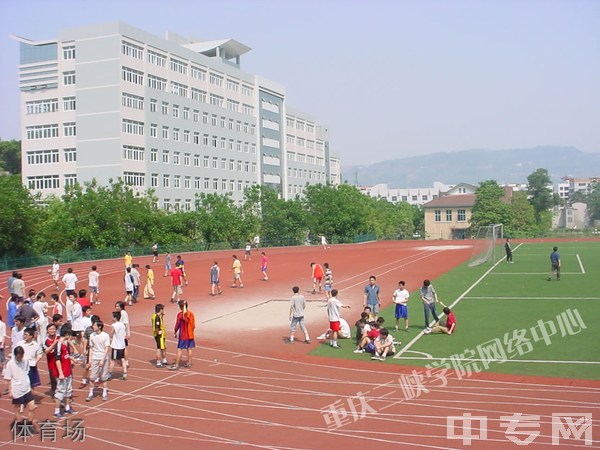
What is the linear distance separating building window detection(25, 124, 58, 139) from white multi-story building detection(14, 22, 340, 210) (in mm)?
95

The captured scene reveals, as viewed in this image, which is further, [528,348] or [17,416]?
[528,348]

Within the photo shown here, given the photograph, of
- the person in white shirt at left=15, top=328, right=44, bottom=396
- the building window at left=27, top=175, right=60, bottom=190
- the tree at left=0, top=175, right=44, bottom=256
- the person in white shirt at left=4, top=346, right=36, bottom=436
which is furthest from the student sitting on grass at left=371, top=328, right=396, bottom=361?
the building window at left=27, top=175, right=60, bottom=190

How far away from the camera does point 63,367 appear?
11836mm

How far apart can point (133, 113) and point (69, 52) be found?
8.17 m

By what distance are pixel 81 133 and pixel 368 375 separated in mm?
50870

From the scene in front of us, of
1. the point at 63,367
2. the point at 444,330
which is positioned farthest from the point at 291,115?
the point at 63,367

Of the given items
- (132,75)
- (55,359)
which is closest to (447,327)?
(55,359)

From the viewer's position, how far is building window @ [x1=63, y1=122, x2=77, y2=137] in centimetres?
5962

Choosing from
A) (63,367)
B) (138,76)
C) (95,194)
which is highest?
(138,76)

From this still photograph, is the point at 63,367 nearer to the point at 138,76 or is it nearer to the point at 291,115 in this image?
the point at 138,76

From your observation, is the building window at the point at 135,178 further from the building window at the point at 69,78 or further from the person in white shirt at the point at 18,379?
the person in white shirt at the point at 18,379

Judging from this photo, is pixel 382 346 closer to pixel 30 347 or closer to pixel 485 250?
pixel 30 347

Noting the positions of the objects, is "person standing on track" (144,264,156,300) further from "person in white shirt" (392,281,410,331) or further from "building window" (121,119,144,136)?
"building window" (121,119,144,136)

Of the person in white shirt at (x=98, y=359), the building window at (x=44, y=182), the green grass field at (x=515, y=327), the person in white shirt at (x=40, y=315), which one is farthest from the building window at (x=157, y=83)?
the person in white shirt at (x=98, y=359)
